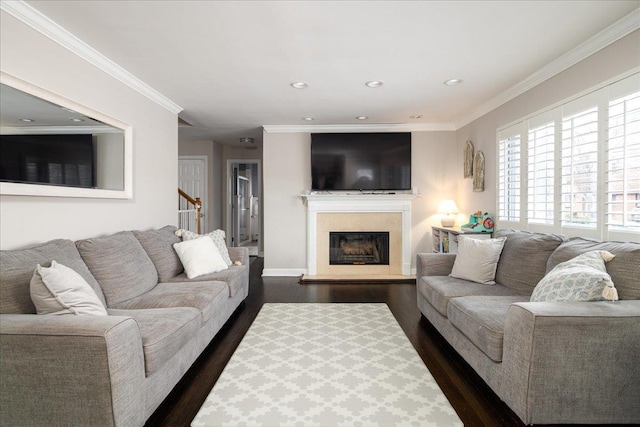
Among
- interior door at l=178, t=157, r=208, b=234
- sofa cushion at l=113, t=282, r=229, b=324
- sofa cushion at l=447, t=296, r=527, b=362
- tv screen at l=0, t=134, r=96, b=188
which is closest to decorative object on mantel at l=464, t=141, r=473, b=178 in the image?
sofa cushion at l=447, t=296, r=527, b=362

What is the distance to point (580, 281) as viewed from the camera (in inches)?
71.4

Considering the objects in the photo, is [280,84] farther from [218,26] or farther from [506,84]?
[506,84]

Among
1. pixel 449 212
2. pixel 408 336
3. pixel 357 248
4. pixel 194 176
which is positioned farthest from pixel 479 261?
pixel 194 176

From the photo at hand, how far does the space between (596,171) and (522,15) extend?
4.15ft

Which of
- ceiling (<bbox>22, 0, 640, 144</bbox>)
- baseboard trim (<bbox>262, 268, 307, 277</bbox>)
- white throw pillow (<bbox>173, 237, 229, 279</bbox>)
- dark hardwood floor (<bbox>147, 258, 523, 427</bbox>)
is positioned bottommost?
dark hardwood floor (<bbox>147, 258, 523, 427</bbox>)

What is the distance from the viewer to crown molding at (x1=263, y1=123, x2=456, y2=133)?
16.9 feet

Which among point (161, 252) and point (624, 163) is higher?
point (624, 163)

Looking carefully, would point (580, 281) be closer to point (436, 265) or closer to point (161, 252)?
point (436, 265)

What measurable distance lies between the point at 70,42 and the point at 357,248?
4265 mm

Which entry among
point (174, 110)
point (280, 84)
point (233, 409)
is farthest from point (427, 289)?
point (174, 110)

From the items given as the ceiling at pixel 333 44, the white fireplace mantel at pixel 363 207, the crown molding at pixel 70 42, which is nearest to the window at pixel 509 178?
the ceiling at pixel 333 44

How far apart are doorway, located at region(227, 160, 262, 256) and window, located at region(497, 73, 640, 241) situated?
4599 mm

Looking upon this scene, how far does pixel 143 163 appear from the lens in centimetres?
352

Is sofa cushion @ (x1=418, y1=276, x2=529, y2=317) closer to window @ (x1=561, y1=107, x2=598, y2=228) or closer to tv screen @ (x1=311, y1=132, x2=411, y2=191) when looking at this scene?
window @ (x1=561, y1=107, x2=598, y2=228)
